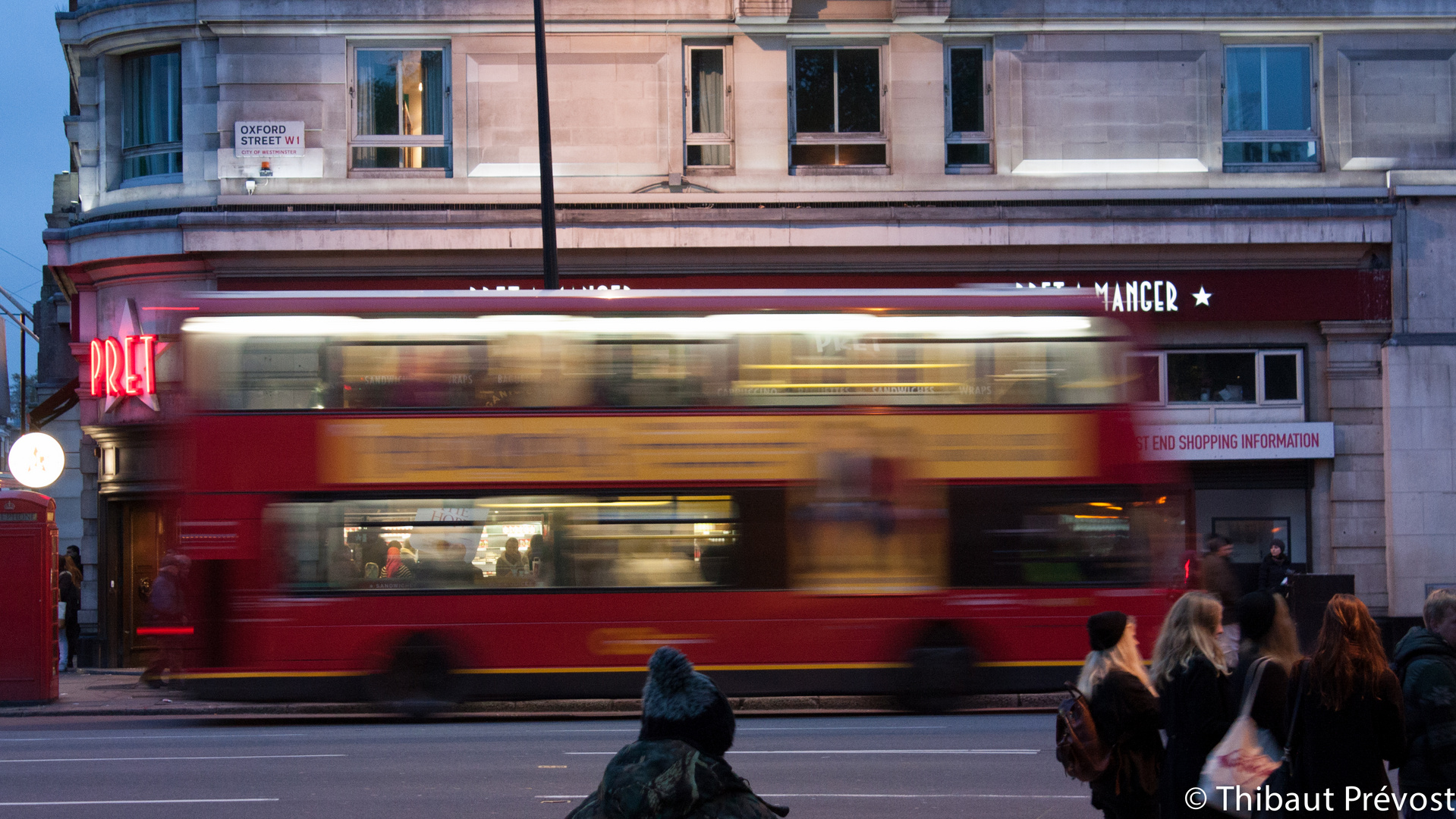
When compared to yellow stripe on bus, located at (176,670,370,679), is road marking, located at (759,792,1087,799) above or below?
below

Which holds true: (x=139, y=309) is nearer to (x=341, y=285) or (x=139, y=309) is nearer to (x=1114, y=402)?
(x=341, y=285)

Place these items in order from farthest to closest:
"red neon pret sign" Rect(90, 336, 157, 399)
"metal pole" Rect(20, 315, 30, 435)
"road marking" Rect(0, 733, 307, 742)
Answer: "metal pole" Rect(20, 315, 30, 435) → "red neon pret sign" Rect(90, 336, 157, 399) → "road marking" Rect(0, 733, 307, 742)

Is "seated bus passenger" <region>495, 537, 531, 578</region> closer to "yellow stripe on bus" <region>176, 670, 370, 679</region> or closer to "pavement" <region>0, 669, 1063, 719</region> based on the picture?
"yellow stripe on bus" <region>176, 670, 370, 679</region>

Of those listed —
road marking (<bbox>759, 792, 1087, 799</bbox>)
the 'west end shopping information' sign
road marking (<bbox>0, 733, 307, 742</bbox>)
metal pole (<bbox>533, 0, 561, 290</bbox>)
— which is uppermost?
metal pole (<bbox>533, 0, 561, 290</bbox>)

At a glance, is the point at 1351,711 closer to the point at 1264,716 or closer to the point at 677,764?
the point at 1264,716

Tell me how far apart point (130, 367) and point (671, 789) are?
19.5 meters

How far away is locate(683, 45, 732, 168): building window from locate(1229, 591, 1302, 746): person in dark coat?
16.1 metres

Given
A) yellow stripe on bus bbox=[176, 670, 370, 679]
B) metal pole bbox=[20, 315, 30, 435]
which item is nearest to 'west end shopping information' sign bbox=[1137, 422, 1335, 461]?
yellow stripe on bus bbox=[176, 670, 370, 679]

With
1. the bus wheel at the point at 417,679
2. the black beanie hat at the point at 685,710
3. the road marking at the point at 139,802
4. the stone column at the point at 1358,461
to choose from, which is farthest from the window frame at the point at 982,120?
the black beanie hat at the point at 685,710

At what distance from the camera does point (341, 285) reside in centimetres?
2055

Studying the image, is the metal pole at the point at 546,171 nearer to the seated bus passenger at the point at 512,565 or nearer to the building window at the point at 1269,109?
the seated bus passenger at the point at 512,565

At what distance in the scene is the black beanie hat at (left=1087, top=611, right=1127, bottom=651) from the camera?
5656mm

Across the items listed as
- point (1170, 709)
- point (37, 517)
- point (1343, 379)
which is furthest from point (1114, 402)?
point (37, 517)

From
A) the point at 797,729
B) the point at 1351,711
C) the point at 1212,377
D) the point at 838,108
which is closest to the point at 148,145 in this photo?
the point at 838,108
